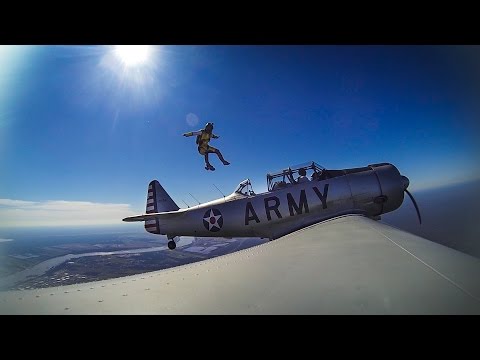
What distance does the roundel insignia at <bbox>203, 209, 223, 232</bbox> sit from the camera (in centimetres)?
827

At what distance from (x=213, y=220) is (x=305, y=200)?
139 inches

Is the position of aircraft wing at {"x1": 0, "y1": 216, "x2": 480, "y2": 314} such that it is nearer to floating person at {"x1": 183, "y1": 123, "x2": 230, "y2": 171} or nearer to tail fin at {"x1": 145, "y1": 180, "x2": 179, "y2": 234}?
floating person at {"x1": 183, "y1": 123, "x2": 230, "y2": 171}

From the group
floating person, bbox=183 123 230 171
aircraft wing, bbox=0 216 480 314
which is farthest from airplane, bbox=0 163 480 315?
floating person, bbox=183 123 230 171

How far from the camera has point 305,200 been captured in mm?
7207

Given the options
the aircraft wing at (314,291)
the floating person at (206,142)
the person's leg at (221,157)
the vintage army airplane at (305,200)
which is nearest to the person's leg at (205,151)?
the floating person at (206,142)

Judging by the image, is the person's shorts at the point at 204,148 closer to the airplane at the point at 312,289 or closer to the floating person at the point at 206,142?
the floating person at the point at 206,142

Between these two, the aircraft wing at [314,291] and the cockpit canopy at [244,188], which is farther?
the cockpit canopy at [244,188]

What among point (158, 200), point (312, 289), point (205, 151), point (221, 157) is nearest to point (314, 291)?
point (312, 289)

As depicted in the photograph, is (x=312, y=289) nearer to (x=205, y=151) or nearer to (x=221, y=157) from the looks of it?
(x=221, y=157)

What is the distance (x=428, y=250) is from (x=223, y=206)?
6749 mm

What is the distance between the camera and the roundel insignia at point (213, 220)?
27.1 ft

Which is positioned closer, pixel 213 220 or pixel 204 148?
pixel 213 220

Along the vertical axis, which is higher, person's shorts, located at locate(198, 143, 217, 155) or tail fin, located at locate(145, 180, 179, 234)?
person's shorts, located at locate(198, 143, 217, 155)
